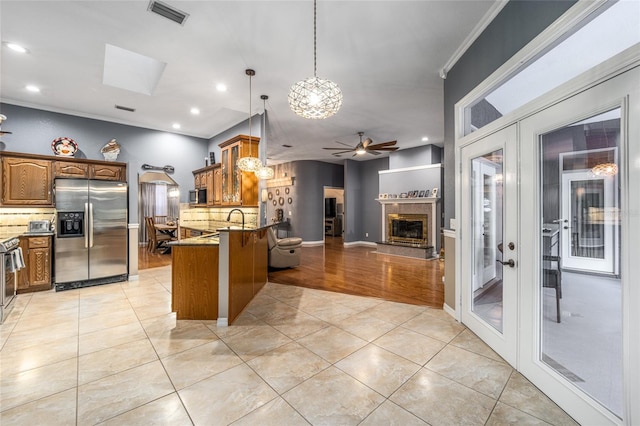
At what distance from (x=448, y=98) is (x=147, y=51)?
374 centimetres

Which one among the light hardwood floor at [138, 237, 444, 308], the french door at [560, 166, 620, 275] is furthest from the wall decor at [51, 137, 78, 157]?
the french door at [560, 166, 620, 275]

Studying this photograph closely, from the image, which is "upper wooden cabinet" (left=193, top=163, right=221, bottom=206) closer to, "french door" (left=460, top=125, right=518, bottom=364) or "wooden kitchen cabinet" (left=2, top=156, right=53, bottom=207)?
"wooden kitchen cabinet" (left=2, top=156, right=53, bottom=207)

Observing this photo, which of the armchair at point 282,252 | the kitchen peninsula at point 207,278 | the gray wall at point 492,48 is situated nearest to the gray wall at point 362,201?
the armchair at point 282,252

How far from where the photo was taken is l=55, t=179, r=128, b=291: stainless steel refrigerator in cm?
432

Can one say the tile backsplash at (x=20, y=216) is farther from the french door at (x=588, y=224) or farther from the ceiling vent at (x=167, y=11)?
the french door at (x=588, y=224)

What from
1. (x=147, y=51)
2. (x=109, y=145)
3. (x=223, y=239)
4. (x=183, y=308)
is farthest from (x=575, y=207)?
(x=109, y=145)

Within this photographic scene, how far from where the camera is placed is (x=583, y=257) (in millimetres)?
1737

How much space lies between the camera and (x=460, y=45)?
304 cm

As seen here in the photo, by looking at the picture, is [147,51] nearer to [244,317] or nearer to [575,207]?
[244,317]

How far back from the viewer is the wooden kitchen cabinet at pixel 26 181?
14.0 ft

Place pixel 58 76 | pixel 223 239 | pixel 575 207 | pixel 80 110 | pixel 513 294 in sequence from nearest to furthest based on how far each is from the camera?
pixel 575 207 → pixel 513 294 → pixel 223 239 → pixel 58 76 → pixel 80 110

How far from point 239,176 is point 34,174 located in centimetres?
325

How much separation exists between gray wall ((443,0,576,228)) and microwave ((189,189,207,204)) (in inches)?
202

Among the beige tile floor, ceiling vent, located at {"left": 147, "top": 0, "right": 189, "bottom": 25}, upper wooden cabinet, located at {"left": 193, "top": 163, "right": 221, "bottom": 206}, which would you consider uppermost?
ceiling vent, located at {"left": 147, "top": 0, "right": 189, "bottom": 25}
